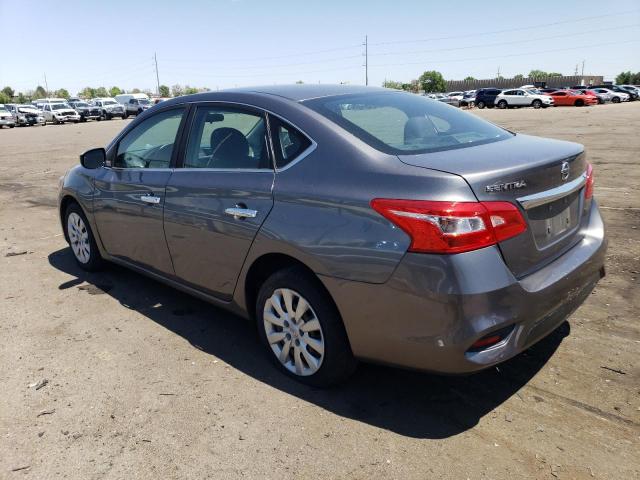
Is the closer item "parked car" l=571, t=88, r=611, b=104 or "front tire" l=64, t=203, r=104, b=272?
"front tire" l=64, t=203, r=104, b=272

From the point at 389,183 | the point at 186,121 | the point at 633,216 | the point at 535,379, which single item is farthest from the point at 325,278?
the point at 633,216

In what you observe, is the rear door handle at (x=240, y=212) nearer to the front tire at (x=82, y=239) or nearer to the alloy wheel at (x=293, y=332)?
the alloy wheel at (x=293, y=332)

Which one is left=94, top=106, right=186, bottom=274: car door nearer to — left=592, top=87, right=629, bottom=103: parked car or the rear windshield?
the rear windshield

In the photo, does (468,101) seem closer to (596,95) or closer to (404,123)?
(596,95)

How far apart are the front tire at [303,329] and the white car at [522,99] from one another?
47.7 m

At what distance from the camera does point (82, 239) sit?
5305 millimetres

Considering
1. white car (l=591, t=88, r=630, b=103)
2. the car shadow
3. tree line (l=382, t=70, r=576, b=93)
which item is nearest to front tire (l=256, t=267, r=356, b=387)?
the car shadow

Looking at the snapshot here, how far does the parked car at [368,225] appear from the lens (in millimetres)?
2494

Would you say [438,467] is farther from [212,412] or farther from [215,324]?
[215,324]

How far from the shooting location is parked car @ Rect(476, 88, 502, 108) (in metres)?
48.5

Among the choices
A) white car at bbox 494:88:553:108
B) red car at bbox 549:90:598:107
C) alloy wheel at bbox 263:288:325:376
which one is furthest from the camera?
red car at bbox 549:90:598:107

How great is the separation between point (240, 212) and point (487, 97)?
4984 centimetres

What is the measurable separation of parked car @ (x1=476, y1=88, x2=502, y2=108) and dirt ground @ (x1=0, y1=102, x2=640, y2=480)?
47556 mm

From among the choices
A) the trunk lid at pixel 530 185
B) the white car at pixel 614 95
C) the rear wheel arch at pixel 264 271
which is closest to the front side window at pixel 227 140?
the rear wheel arch at pixel 264 271
